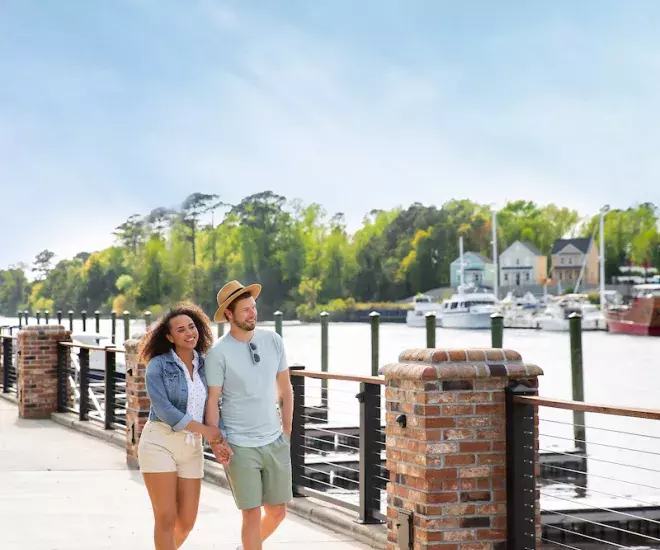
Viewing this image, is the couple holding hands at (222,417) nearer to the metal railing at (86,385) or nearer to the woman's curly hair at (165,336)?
the woman's curly hair at (165,336)

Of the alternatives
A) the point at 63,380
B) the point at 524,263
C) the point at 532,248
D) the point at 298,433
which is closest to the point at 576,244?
the point at 532,248

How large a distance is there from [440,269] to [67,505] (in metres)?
120

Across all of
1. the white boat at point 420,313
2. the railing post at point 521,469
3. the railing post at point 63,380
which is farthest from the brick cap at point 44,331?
the white boat at point 420,313

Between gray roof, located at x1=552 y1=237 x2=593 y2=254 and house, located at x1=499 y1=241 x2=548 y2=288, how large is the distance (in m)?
2.11

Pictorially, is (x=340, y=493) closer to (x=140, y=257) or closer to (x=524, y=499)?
(x=524, y=499)

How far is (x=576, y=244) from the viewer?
131625 mm

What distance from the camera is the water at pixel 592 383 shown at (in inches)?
754

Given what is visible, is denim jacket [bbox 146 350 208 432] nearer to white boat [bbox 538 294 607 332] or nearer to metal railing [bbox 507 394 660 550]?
metal railing [bbox 507 394 660 550]

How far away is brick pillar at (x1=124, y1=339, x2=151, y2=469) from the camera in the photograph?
1073 cm

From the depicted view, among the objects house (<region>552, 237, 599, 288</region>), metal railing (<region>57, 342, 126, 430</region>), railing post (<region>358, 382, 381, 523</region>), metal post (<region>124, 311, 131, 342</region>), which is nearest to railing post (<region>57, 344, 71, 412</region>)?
metal railing (<region>57, 342, 126, 430</region>)

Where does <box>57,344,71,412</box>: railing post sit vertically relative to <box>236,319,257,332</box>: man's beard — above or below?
below

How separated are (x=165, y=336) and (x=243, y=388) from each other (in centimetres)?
59

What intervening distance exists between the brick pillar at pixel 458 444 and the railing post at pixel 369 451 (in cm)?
171

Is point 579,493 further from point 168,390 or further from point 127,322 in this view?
point 127,322
